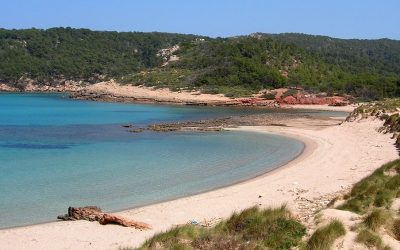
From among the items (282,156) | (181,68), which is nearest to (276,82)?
(181,68)

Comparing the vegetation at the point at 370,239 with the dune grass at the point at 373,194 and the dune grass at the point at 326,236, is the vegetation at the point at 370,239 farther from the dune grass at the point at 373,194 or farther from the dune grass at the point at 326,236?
the dune grass at the point at 373,194

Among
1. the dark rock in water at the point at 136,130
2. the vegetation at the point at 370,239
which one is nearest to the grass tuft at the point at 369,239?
the vegetation at the point at 370,239

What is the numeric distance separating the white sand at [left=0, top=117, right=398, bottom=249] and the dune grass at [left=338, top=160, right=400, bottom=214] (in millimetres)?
1446

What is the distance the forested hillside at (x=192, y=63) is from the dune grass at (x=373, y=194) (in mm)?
62404

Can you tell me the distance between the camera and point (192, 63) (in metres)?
104

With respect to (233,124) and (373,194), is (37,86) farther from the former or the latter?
(373,194)

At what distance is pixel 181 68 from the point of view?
10412cm

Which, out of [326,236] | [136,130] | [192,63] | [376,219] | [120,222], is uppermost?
[192,63]

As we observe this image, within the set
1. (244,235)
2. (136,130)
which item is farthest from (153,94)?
(244,235)

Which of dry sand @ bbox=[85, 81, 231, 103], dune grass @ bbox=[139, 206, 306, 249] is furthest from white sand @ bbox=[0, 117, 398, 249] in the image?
dry sand @ bbox=[85, 81, 231, 103]

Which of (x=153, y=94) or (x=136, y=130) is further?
(x=153, y=94)

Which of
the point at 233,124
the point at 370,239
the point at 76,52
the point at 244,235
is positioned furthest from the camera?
the point at 76,52

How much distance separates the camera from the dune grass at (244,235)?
360 inches

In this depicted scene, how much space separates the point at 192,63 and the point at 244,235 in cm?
9571
